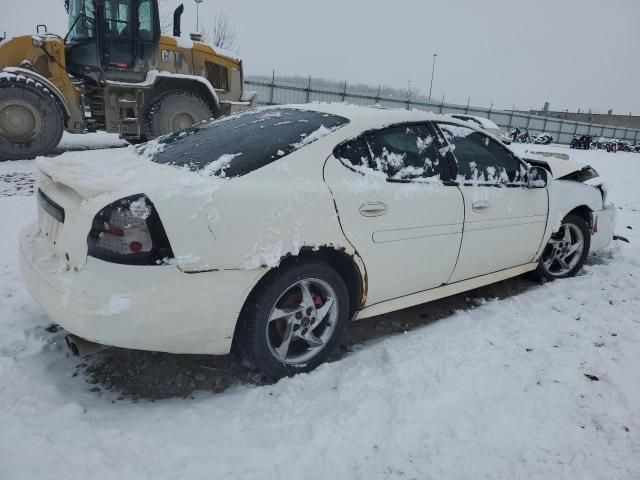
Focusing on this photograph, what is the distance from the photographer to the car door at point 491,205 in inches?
127

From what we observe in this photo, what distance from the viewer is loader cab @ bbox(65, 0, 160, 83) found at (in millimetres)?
8070

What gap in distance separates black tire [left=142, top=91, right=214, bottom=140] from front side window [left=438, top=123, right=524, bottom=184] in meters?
6.58

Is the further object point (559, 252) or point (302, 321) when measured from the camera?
point (559, 252)

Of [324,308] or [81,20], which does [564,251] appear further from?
[81,20]

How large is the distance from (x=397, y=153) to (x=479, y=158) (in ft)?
2.73

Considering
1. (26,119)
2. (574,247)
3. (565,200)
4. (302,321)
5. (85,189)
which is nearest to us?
(85,189)

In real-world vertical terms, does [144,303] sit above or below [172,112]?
below

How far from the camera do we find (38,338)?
9.08 feet

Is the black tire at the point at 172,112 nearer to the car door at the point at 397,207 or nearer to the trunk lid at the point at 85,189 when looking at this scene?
the trunk lid at the point at 85,189

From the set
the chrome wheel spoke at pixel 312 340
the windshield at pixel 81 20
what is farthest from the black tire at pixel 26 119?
the chrome wheel spoke at pixel 312 340

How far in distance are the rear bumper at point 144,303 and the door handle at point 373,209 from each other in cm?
74

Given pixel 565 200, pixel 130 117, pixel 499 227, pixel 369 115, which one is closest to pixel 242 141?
pixel 369 115

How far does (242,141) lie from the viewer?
2.69 m

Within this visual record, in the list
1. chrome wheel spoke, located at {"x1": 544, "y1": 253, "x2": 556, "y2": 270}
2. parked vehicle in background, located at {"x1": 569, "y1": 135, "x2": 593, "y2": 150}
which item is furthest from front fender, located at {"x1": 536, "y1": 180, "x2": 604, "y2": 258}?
parked vehicle in background, located at {"x1": 569, "y1": 135, "x2": 593, "y2": 150}
